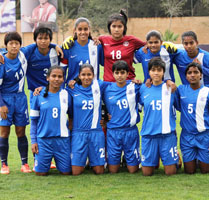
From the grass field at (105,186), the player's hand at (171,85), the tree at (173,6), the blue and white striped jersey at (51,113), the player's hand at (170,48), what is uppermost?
the tree at (173,6)

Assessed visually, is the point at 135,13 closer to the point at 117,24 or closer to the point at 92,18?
the point at 92,18

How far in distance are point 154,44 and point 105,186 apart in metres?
1.96

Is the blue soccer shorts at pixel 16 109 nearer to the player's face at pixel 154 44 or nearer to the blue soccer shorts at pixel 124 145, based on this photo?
the blue soccer shorts at pixel 124 145

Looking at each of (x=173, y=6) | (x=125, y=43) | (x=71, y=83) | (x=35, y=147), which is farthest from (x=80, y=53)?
(x=173, y=6)

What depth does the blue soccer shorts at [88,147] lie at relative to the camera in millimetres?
5379

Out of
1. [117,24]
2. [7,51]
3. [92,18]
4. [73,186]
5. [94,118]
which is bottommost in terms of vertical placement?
[73,186]

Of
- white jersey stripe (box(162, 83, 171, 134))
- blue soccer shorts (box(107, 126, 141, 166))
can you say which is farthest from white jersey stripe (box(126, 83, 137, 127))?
white jersey stripe (box(162, 83, 171, 134))

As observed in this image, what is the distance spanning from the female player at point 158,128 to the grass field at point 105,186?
176mm

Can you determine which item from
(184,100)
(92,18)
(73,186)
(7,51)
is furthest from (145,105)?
(92,18)

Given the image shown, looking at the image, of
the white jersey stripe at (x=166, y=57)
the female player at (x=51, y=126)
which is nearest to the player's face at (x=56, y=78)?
the female player at (x=51, y=126)

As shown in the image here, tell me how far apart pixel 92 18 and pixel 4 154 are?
40.8 metres

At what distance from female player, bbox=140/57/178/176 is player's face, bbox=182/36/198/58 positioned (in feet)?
1.74

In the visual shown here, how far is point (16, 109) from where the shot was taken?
18.1 feet

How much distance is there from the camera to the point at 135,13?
1966 inches
